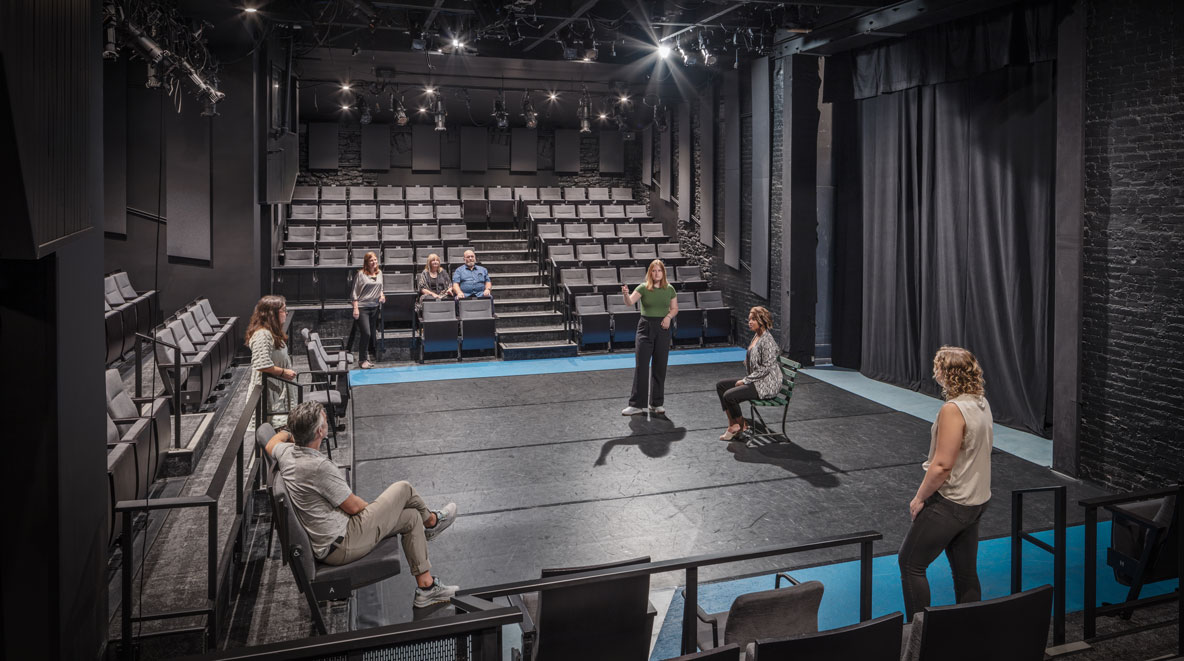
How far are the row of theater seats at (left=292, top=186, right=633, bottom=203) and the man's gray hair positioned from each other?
1236cm

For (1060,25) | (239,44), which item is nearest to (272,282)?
(239,44)

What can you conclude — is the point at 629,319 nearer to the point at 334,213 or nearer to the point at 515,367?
the point at 515,367

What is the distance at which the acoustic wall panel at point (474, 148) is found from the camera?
17078 mm

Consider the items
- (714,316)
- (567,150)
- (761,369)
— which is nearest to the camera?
(761,369)

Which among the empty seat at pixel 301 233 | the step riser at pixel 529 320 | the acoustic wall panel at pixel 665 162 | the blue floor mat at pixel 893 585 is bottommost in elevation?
the blue floor mat at pixel 893 585

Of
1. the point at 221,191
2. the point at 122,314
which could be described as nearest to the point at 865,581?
the point at 122,314

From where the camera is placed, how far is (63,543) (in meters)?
2.86

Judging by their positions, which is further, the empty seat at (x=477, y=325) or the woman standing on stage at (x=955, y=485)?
the empty seat at (x=477, y=325)

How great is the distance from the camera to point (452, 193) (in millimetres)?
16500

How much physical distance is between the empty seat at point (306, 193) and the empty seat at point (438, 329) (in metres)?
5.60

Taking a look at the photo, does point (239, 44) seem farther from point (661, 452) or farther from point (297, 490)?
point (297, 490)

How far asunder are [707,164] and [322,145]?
796 centimetres

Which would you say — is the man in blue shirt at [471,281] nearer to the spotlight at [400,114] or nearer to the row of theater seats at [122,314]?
the row of theater seats at [122,314]

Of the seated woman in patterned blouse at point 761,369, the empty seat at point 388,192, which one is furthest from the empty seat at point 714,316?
the empty seat at point 388,192
